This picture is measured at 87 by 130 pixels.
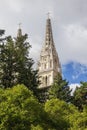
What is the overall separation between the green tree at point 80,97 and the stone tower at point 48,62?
52.7 metres

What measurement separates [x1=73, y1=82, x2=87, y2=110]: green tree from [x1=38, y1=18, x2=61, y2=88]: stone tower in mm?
52662

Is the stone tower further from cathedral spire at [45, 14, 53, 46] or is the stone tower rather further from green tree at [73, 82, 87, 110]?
green tree at [73, 82, 87, 110]

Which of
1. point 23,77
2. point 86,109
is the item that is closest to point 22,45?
point 23,77

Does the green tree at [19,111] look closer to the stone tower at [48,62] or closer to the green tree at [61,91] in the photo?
the green tree at [61,91]

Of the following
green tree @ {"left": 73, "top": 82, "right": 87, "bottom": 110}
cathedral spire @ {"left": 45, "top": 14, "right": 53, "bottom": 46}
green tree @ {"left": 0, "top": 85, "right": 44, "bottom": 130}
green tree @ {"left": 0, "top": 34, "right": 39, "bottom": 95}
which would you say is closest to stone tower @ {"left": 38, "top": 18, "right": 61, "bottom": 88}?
cathedral spire @ {"left": 45, "top": 14, "right": 53, "bottom": 46}

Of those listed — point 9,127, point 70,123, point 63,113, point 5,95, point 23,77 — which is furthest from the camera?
point 23,77

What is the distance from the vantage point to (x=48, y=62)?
376 feet

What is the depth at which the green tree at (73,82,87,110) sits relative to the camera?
56375mm

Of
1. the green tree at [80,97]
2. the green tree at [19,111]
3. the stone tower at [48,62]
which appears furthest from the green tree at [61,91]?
the stone tower at [48,62]

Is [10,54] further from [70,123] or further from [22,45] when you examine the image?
[70,123]

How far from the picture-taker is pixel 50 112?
40969 mm

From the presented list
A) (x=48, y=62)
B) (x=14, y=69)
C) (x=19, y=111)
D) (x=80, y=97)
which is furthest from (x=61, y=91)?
(x=48, y=62)

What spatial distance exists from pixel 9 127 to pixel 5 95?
367 cm

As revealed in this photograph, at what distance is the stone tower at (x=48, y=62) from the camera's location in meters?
112
